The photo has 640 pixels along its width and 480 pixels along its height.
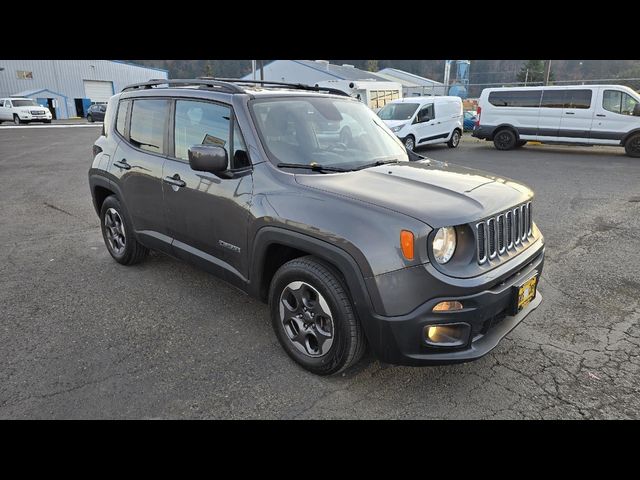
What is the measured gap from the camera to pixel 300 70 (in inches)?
1857

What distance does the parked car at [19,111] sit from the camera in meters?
32.1

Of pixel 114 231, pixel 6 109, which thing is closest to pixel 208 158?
pixel 114 231

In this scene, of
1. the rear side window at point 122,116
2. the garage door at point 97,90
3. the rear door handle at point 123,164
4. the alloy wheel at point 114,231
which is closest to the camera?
the rear door handle at point 123,164

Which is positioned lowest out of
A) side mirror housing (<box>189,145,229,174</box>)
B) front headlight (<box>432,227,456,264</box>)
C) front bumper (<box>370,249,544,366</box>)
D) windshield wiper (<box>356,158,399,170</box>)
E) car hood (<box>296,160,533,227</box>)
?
front bumper (<box>370,249,544,366</box>)

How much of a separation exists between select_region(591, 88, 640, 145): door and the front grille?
13.4m

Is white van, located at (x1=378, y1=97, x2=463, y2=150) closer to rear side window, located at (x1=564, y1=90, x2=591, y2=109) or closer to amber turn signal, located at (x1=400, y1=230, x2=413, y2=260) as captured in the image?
rear side window, located at (x1=564, y1=90, x2=591, y2=109)

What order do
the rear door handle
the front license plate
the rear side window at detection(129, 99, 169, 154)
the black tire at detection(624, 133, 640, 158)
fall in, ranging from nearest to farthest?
the front license plate → the rear side window at detection(129, 99, 169, 154) → the rear door handle → the black tire at detection(624, 133, 640, 158)

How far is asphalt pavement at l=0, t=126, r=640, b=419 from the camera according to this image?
2.73 meters

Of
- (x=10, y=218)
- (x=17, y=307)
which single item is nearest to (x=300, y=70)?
(x=10, y=218)

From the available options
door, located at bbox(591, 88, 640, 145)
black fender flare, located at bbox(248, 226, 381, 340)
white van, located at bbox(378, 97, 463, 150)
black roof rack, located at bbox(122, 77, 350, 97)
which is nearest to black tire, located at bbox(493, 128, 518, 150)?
white van, located at bbox(378, 97, 463, 150)

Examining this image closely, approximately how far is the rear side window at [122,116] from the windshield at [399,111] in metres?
11.9

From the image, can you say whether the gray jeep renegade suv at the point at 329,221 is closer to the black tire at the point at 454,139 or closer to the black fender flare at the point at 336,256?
the black fender flare at the point at 336,256

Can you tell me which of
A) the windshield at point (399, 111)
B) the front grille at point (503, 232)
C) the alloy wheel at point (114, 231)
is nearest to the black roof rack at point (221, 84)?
the alloy wheel at point (114, 231)
